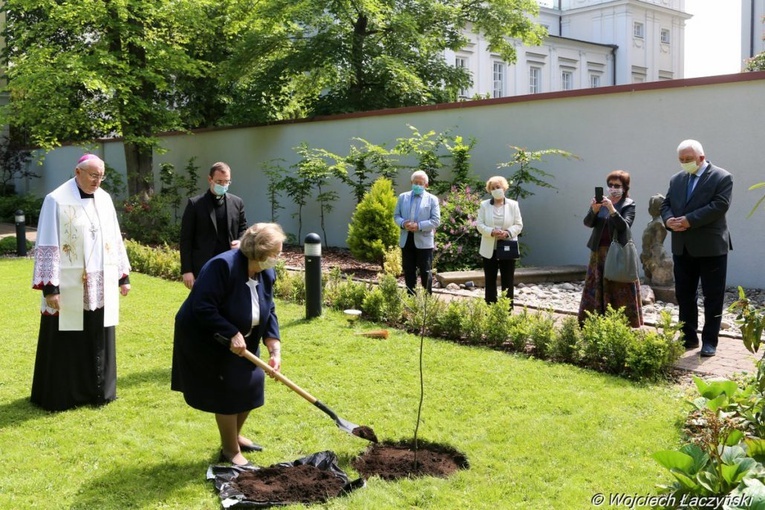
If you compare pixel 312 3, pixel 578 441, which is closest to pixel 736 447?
pixel 578 441

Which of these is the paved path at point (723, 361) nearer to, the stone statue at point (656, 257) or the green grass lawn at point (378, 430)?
the green grass lawn at point (378, 430)

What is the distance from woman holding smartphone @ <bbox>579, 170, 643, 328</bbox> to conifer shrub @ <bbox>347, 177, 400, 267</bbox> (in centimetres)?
574

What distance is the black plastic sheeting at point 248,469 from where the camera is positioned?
4191mm

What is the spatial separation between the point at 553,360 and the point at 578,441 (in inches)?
80.6

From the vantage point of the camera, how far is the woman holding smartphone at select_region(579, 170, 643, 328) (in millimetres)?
7340

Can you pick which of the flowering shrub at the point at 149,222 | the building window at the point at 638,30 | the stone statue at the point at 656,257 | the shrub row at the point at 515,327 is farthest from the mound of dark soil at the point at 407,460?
the building window at the point at 638,30

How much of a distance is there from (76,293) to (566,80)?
39.5 metres

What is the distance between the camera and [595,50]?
43906 millimetres

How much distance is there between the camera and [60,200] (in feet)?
19.0

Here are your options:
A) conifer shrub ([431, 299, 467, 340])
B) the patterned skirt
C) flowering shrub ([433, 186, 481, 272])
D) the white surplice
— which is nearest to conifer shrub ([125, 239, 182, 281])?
flowering shrub ([433, 186, 481, 272])

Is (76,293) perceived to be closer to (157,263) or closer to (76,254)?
(76,254)

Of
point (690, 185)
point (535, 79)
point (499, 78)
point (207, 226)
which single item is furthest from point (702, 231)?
point (535, 79)

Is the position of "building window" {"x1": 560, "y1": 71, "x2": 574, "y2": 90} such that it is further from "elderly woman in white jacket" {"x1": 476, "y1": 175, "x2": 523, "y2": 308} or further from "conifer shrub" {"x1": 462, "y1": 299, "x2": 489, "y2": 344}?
"conifer shrub" {"x1": 462, "y1": 299, "x2": 489, "y2": 344}

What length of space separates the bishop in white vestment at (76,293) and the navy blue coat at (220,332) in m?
1.63
